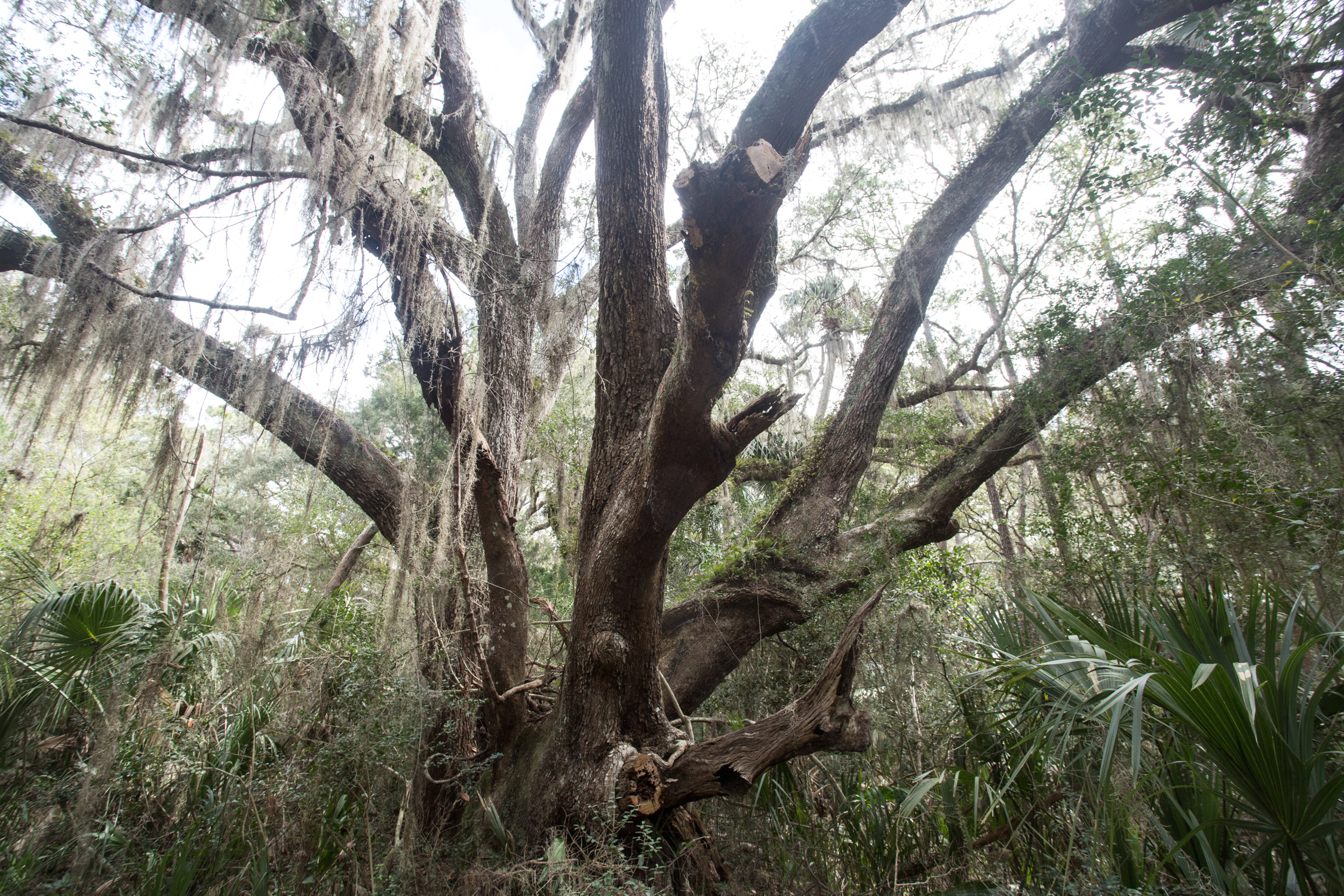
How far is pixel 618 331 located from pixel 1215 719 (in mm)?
2765

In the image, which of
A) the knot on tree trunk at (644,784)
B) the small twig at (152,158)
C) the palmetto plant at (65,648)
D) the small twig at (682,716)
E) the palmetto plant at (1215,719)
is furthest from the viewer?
the palmetto plant at (65,648)

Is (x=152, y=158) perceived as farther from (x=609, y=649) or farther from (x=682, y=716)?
(x=682, y=716)

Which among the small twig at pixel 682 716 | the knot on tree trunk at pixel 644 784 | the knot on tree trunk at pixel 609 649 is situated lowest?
the knot on tree trunk at pixel 644 784

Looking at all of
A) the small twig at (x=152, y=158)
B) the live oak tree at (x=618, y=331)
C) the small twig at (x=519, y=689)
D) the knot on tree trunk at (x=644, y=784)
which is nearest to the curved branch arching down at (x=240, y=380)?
the live oak tree at (x=618, y=331)

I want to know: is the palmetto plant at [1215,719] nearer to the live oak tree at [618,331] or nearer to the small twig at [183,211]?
the live oak tree at [618,331]

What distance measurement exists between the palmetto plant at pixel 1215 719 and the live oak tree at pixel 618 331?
0.91 metres

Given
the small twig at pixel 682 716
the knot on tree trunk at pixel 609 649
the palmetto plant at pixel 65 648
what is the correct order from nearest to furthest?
the knot on tree trunk at pixel 609 649
the small twig at pixel 682 716
the palmetto plant at pixel 65 648

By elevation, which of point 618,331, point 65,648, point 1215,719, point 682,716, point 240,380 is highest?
point 618,331

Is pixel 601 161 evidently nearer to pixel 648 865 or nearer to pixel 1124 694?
pixel 1124 694

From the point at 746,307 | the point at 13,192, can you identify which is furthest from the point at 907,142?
the point at 13,192

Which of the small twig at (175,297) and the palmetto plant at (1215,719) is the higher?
the small twig at (175,297)

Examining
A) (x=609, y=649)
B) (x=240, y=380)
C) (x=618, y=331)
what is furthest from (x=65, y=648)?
(x=618, y=331)

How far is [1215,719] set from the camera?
1946 mm

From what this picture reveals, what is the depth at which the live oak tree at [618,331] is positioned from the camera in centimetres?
269
